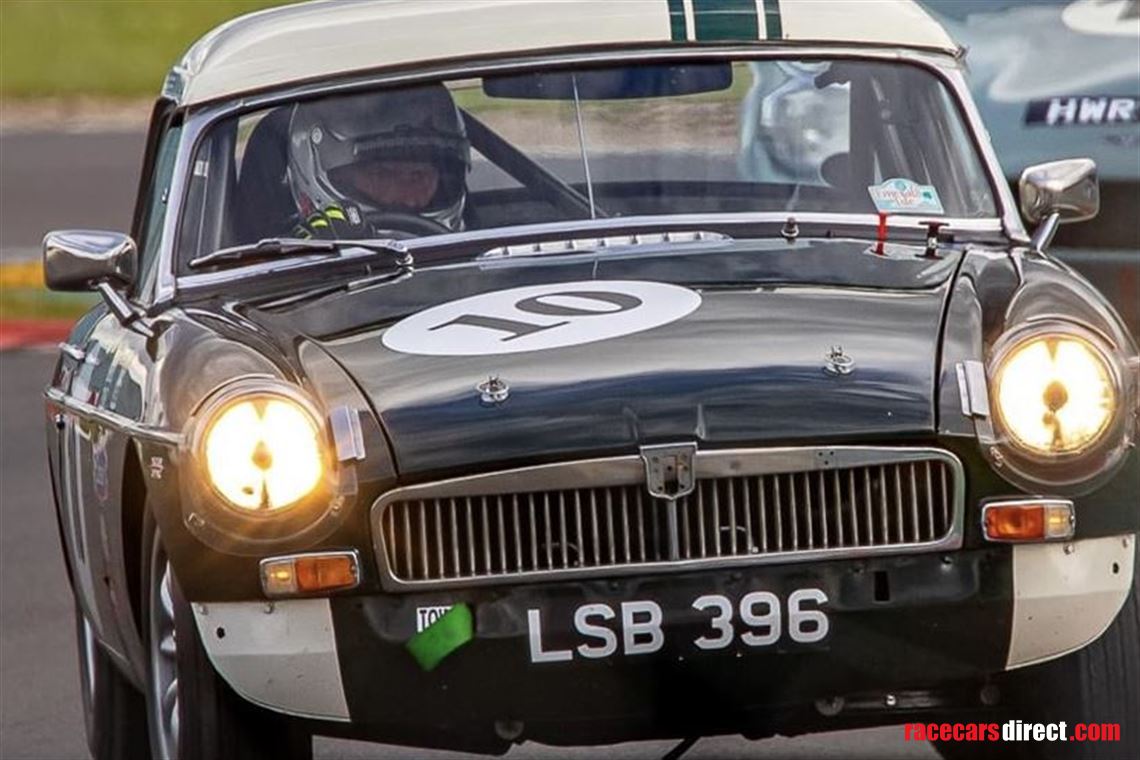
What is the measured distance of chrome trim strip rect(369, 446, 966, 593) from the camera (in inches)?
200

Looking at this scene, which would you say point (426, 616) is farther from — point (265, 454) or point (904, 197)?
point (904, 197)

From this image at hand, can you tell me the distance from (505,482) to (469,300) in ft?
2.27

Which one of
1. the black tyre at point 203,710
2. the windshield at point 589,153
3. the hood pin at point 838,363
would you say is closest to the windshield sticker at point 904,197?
the windshield at point 589,153

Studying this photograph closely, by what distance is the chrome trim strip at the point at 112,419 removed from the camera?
531cm

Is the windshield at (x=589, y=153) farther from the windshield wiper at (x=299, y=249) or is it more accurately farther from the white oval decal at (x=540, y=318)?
the white oval decal at (x=540, y=318)

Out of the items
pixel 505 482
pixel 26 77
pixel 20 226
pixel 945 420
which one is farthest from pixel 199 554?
pixel 26 77

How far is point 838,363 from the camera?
5246mm

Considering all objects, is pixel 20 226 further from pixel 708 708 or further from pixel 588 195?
pixel 708 708

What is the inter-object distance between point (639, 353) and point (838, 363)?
1.08 ft

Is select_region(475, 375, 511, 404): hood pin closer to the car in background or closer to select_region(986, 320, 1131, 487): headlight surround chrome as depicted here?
select_region(986, 320, 1131, 487): headlight surround chrome

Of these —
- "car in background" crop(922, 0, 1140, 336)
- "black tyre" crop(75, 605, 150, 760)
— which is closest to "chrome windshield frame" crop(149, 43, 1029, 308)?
"black tyre" crop(75, 605, 150, 760)

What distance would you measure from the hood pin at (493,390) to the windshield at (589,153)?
1064 millimetres

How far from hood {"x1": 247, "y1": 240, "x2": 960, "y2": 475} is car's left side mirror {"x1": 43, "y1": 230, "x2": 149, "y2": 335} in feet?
2.97

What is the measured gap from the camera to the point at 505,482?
5.09 m
